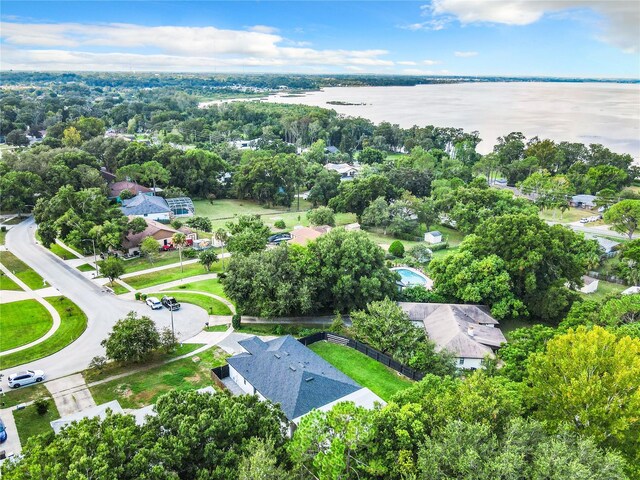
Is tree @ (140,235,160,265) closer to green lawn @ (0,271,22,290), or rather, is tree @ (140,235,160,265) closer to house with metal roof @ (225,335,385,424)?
green lawn @ (0,271,22,290)

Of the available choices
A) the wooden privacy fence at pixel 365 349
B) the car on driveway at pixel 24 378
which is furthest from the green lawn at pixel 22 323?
the wooden privacy fence at pixel 365 349

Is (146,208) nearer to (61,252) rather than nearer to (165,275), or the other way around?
(61,252)

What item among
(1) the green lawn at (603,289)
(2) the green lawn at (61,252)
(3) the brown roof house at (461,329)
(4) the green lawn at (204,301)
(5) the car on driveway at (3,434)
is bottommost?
(4) the green lawn at (204,301)

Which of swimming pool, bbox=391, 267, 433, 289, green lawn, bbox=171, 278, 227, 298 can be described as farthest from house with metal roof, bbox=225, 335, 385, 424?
swimming pool, bbox=391, 267, 433, 289

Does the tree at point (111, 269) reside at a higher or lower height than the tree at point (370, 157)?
lower

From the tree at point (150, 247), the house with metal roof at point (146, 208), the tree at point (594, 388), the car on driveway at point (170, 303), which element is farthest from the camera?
the house with metal roof at point (146, 208)

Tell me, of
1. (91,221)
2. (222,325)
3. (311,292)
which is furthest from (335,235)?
(91,221)

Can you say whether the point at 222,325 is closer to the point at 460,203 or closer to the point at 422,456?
the point at 422,456

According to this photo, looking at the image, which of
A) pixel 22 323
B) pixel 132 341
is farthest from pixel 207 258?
pixel 132 341

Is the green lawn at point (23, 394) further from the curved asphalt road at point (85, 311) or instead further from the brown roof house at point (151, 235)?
the brown roof house at point (151, 235)
